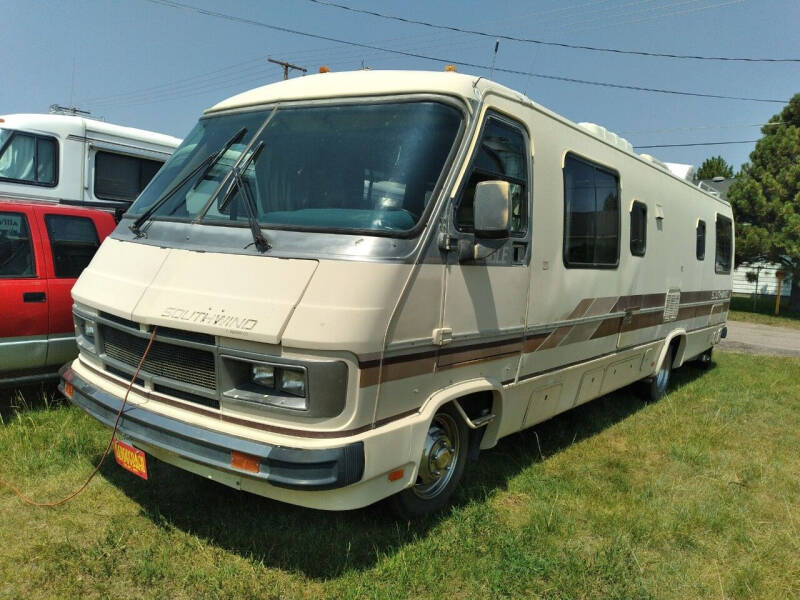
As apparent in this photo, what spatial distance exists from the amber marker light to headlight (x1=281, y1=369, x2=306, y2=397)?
36 cm

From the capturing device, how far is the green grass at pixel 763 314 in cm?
2184

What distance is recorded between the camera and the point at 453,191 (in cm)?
358

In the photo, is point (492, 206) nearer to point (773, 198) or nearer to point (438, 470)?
point (438, 470)

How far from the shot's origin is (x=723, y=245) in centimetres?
976

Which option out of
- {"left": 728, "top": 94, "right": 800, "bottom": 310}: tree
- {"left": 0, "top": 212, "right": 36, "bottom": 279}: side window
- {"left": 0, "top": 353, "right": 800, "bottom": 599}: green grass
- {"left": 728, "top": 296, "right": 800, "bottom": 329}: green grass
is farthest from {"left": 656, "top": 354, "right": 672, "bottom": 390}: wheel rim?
{"left": 728, "top": 94, "right": 800, "bottom": 310}: tree

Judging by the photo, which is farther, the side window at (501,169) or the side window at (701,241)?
the side window at (701,241)

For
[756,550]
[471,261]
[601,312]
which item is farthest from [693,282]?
[471,261]

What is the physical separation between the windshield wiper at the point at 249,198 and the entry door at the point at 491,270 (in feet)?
3.47

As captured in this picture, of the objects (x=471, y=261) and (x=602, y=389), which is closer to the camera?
(x=471, y=261)

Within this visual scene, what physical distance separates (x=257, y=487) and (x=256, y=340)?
78cm

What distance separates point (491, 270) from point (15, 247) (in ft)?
13.7

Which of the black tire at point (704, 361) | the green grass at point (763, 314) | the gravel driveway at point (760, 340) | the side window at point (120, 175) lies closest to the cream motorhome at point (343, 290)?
the side window at point (120, 175)

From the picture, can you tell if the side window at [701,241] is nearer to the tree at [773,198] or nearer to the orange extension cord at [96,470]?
the orange extension cord at [96,470]

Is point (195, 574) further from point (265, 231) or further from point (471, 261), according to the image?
point (471, 261)
